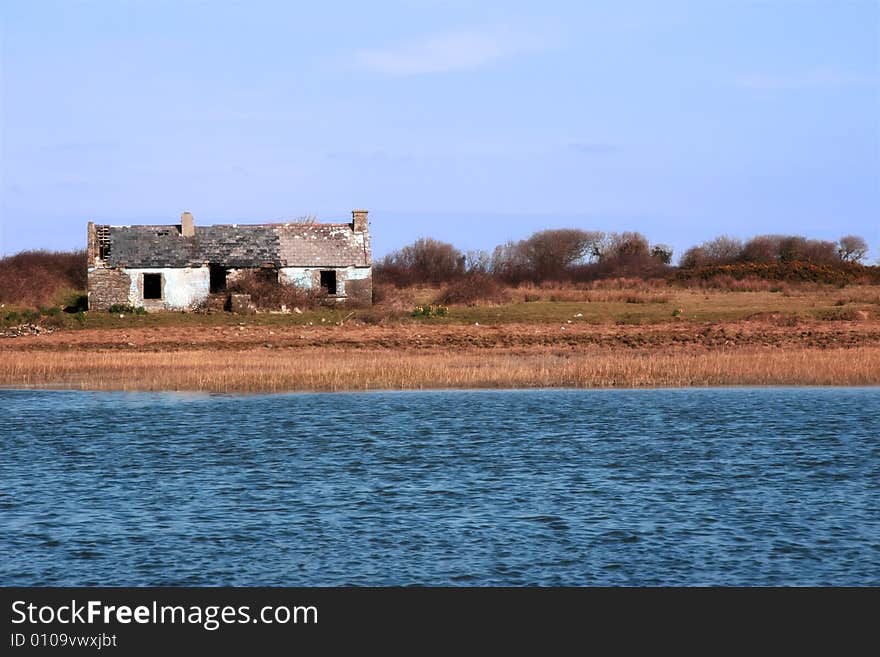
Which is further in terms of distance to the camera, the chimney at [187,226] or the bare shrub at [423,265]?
the bare shrub at [423,265]

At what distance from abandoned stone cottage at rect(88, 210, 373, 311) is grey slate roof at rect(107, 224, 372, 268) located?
1.7 inches

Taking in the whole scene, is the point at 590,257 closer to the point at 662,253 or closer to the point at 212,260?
the point at 662,253

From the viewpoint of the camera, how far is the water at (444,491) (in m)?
14.9

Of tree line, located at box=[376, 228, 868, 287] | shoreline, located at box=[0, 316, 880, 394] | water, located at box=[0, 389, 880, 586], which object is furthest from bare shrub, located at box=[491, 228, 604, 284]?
water, located at box=[0, 389, 880, 586]

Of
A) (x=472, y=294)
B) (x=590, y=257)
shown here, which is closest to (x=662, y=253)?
(x=590, y=257)

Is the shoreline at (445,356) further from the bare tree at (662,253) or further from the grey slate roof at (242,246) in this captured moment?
the bare tree at (662,253)

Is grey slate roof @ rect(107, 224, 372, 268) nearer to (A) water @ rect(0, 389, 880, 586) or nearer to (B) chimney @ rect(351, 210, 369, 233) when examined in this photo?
(B) chimney @ rect(351, 210, 369, 233)

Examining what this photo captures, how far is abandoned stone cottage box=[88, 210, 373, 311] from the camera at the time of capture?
54.8 m

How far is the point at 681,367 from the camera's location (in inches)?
1325

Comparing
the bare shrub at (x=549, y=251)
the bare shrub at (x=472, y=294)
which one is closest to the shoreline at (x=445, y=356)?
the bare shrub at (x=472, y=294)

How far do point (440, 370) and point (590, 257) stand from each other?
7072 cm

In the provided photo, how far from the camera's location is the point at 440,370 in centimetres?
3331

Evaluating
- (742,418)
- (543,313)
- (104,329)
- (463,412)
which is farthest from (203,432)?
(543,313)

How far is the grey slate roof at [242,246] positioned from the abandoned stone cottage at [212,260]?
0.14ft
